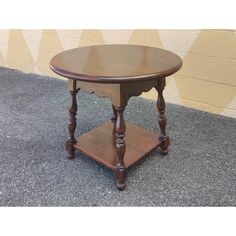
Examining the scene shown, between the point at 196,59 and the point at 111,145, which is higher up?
the point at 196,59

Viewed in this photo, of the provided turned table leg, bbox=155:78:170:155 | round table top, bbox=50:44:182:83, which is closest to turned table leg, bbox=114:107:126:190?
round table top, bbox=50:44:182:83

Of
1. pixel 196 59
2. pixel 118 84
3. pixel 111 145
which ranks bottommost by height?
pixel 111 145

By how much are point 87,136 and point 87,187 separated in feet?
1.03

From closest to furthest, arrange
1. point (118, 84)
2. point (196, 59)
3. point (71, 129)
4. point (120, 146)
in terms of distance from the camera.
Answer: point (118, 84), point (120, 146), point (71, 129), point (196, 59)

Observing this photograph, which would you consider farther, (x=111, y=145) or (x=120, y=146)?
(x=111, y=145)

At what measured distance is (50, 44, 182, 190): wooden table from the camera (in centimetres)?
107

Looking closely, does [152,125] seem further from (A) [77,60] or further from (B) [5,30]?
(B) [5,30]

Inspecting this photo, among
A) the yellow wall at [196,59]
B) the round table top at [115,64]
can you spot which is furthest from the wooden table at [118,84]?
the yellow wall at [196,59]

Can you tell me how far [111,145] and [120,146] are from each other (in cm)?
24

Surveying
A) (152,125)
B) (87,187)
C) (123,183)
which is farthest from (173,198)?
(152,125)

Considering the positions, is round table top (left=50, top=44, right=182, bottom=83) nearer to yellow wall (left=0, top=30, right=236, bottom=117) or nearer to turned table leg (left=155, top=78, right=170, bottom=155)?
turned table leg (left=155, top=78, right=170, bottom=155)

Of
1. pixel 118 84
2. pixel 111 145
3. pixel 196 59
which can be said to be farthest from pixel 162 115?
pixel 196 59

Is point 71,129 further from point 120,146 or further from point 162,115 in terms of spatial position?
point 162,115

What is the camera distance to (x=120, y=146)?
118cm
